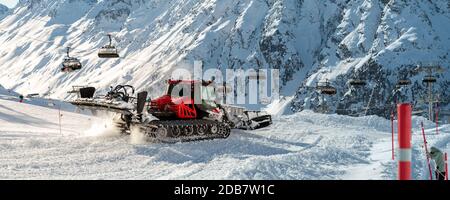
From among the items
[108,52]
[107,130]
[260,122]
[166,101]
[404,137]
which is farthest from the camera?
[108,52]

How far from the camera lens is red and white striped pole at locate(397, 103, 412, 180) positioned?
5.03 m

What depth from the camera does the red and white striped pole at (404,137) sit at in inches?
198

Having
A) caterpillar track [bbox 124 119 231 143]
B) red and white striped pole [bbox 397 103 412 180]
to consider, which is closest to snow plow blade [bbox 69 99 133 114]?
caterpillar track [bbox 124 119 231 143]

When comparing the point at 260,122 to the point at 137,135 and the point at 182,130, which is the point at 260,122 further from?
the point at 137,135

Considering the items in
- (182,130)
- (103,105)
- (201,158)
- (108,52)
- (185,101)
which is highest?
(108,52)

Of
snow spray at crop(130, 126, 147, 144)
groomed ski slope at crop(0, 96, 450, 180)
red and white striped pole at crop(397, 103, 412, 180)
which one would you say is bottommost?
groomed ski slope at crop(0, 96, 450, 180)

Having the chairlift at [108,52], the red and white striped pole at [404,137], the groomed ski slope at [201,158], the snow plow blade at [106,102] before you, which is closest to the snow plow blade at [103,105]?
the snow plow blade at [106,102]

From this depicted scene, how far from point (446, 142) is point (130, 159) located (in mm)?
11148

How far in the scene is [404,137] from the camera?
5.20 meters

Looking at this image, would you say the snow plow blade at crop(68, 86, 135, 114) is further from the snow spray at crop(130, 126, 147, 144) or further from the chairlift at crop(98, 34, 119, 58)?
the chairlift at crop(98, 34, 119, 58)

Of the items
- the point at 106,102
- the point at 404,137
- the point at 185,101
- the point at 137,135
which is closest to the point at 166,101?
the point at 185,101

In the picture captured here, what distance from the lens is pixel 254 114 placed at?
20.2m

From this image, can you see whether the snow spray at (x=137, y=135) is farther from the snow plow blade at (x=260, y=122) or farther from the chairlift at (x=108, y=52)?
the chairlift at (x=108, y=52)
